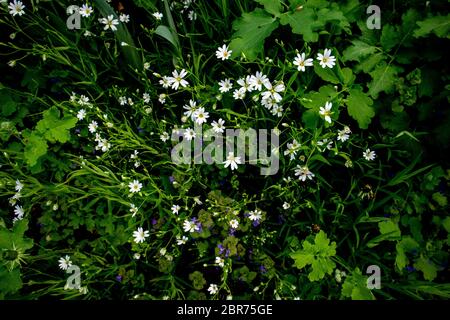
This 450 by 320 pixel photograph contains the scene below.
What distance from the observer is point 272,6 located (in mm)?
2023

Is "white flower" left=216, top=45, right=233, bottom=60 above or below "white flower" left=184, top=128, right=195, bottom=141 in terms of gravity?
above

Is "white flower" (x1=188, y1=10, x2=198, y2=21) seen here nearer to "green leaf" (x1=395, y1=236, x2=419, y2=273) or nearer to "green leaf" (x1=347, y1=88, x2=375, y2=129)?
"green leaf" (x1=347, y1=88, x2=375, y2=129)

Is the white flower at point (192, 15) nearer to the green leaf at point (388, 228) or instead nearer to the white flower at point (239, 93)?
the white flower at point (239, 93)

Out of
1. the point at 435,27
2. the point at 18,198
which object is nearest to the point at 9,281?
the point at 18,198

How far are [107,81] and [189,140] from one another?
34.4 inches

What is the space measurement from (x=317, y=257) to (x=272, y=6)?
1.38 meters

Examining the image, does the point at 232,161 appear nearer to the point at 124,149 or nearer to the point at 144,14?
the point at 124,149

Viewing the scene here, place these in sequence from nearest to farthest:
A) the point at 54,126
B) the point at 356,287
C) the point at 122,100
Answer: the point at 356,287
the point at 54,126
the point at 122,100

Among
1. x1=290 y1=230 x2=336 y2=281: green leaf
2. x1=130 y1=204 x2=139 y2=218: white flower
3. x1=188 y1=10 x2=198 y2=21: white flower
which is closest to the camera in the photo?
x1=290 y1=230 x2=336 y2=281: green leaf

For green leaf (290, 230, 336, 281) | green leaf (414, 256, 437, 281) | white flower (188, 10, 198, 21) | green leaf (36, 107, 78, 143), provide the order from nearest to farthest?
1. green leaf (290, 230, 336, 281)
2. green leaf (414, 256, 437, 281)
3. green leaf (36, 107, 78, 143)
4. white flower (188, 10, 198, 21)

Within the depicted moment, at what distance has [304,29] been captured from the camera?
1.91m

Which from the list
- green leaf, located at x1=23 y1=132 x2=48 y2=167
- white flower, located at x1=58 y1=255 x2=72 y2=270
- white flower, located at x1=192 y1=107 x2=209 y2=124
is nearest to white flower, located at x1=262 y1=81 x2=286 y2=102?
white flower, located at x1=192 y1=107 x2=209 y2=124

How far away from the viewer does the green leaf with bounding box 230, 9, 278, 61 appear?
76.9 inches

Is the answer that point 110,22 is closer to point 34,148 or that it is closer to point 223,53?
point 223,53
